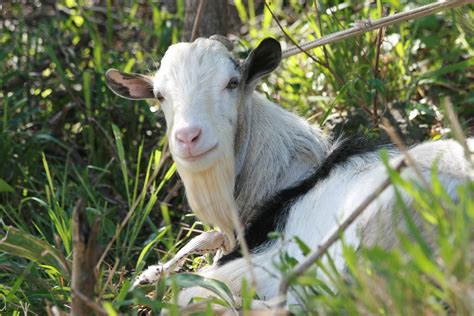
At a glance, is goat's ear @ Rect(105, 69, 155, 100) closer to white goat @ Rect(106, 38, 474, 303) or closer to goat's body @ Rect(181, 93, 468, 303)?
white goat @ Rect(106, 38, 474, 303)

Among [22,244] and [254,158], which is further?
[254,158]

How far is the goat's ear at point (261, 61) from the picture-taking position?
13.2 ft

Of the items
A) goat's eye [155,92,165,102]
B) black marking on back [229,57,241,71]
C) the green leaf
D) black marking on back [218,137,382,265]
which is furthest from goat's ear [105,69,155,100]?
the green leaf

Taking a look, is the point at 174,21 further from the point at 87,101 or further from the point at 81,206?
the point at 81,206

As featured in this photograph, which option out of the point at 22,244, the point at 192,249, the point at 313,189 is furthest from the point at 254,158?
the point at 22,244

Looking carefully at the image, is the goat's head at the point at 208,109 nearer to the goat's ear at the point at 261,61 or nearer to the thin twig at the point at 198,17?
the goat's ear at the point at 261,61

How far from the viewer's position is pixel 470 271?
2.41 meters

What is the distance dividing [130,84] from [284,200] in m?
1.11

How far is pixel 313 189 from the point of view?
149 inches

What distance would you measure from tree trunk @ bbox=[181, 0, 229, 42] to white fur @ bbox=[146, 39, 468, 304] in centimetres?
138

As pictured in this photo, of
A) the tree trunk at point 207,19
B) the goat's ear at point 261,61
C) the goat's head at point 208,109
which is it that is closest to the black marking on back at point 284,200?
the goat's head at point 208,109

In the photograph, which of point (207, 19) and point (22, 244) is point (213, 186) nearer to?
point (22, 244)

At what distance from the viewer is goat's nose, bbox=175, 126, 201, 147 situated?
11.8 feet

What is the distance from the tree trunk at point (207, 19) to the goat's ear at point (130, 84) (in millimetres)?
1074
